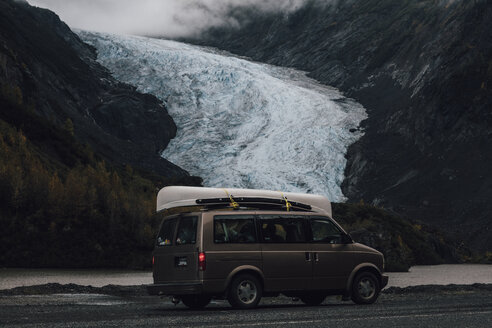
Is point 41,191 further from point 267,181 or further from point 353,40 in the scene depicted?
point 353,40

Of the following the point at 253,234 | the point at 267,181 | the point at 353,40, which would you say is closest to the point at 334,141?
the point at 267,181

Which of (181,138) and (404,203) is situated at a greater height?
(181,138)

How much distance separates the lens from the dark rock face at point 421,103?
291ft

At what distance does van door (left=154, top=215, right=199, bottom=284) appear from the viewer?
14.8 metres

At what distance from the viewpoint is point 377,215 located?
80312 millimetres

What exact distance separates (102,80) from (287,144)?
4424 centimetres

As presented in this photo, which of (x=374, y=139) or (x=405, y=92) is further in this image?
(x=405, y=92)

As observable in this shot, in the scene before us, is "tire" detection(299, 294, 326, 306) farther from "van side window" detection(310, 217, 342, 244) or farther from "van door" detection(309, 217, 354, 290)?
"van side window" detection(310, 217, 342, 244)

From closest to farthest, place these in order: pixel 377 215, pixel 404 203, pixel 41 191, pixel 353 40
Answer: pixel 41 191, pixel 377 215, pixel 404 203, pixel 353 40

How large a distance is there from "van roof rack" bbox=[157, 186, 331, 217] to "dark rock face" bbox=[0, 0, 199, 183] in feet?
247

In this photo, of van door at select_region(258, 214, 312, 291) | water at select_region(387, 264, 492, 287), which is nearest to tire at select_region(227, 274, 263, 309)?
van door at select_region(258, 214, 312, 291)

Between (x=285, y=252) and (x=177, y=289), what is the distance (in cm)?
252

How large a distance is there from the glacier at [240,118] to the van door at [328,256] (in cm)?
7841

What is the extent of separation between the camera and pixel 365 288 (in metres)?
16.2
